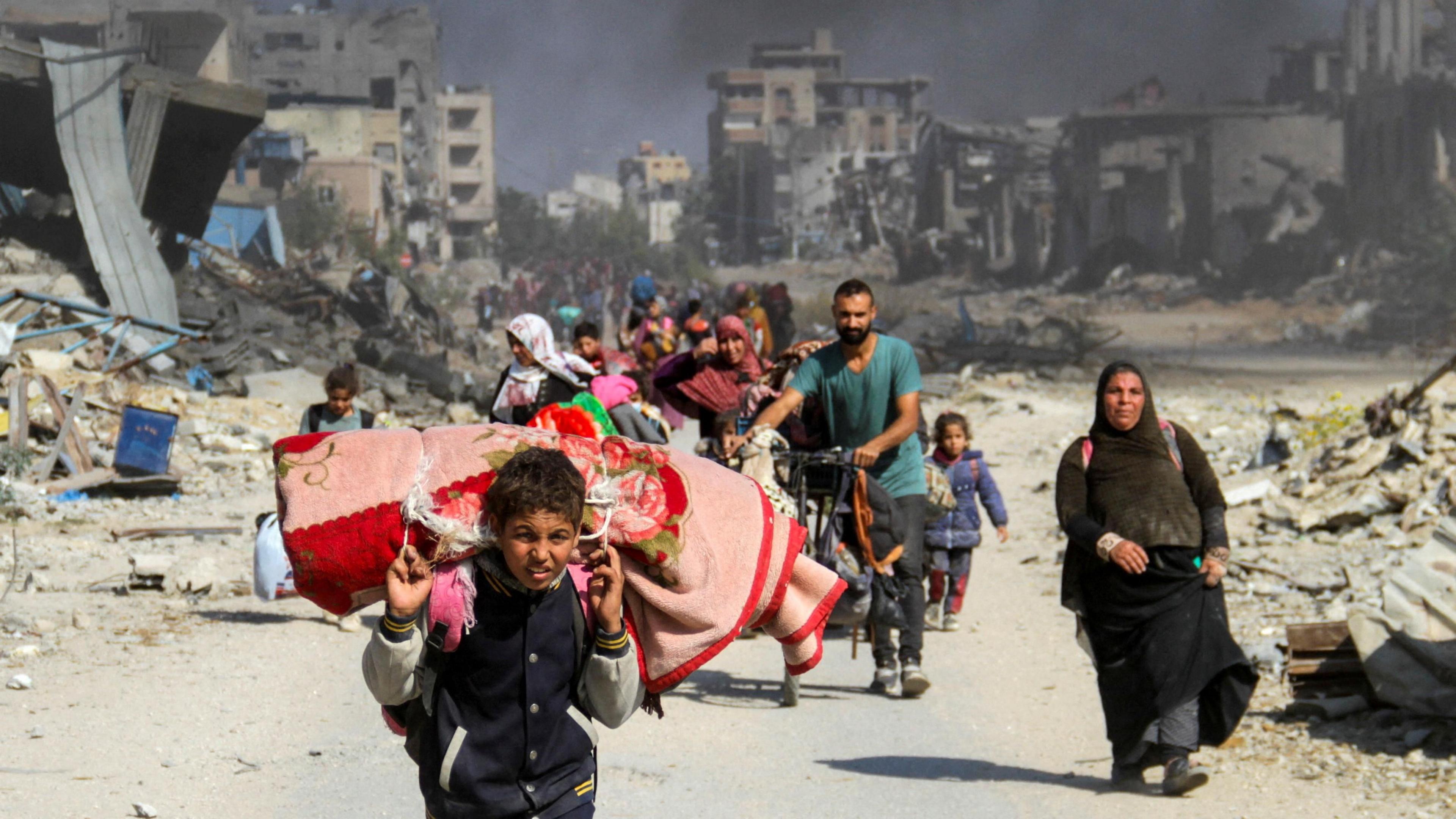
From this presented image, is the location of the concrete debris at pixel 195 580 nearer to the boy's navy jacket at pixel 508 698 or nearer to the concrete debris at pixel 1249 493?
the boy's navy jacket at pixel 508 698

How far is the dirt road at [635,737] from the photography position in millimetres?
5055

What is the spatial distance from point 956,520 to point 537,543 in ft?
18.7

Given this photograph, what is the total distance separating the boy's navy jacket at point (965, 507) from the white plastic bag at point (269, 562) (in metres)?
3.24

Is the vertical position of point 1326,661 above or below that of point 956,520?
below

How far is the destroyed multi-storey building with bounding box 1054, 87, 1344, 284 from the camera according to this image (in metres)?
46.1

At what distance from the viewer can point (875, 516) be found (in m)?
6.41

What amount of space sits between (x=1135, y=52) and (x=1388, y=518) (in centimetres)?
7958

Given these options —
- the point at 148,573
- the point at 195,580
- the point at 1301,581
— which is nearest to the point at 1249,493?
the point at 1301,581

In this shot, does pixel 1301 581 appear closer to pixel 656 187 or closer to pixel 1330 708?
pixel 1330 708

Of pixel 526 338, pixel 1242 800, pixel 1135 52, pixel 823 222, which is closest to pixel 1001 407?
pixel 526 338

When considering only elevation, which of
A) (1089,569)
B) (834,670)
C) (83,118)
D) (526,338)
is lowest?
(834,670)

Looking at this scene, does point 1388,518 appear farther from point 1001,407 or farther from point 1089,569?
point 1001,407

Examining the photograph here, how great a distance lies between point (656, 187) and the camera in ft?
413

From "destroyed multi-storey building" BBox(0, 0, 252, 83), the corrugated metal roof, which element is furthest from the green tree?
the corrugated metal roof
